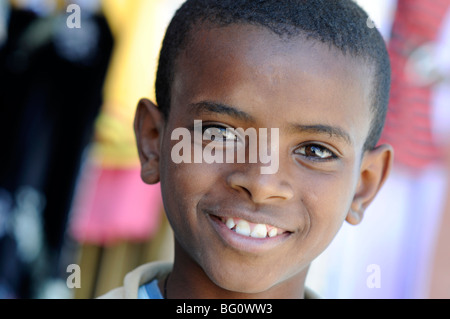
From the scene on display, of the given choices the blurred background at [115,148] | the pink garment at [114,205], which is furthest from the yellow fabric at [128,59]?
the pink garment at [114,205]

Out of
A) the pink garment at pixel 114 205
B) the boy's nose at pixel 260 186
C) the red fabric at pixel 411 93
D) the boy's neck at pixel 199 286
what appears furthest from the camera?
the pink garment at pixel 114 205

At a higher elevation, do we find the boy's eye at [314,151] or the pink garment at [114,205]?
the pink garment at [114,205]

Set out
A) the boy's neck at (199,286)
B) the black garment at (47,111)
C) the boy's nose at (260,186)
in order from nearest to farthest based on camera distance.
→ the boy's nose at (260,186)
the boy's neck at (199,286)
the black garment at (47,111)

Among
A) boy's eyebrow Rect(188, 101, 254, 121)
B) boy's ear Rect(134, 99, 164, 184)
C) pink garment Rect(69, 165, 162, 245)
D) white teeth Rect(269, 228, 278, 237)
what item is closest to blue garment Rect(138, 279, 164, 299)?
boy's ear Rect(134, 99, 164, 184)

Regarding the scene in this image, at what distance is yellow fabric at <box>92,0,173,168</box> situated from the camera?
2.51 metres

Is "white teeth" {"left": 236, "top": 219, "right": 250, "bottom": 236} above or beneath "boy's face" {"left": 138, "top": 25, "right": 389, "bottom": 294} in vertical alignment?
beneath

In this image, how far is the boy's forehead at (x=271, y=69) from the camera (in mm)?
1181

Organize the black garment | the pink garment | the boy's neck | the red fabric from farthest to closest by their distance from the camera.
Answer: the pink garment
the red fabric
the black garment
the boy's neck

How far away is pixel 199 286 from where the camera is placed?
4.46 ft

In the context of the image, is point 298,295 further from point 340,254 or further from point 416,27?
point 416,27

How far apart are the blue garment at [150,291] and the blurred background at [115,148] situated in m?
1.17

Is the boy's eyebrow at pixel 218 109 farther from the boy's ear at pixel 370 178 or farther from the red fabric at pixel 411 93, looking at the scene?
the red fabric at pixel 411 93

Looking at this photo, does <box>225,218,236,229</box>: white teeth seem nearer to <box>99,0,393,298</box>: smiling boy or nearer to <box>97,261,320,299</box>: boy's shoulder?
<box>99,0,393,298</box>: smiling boy
